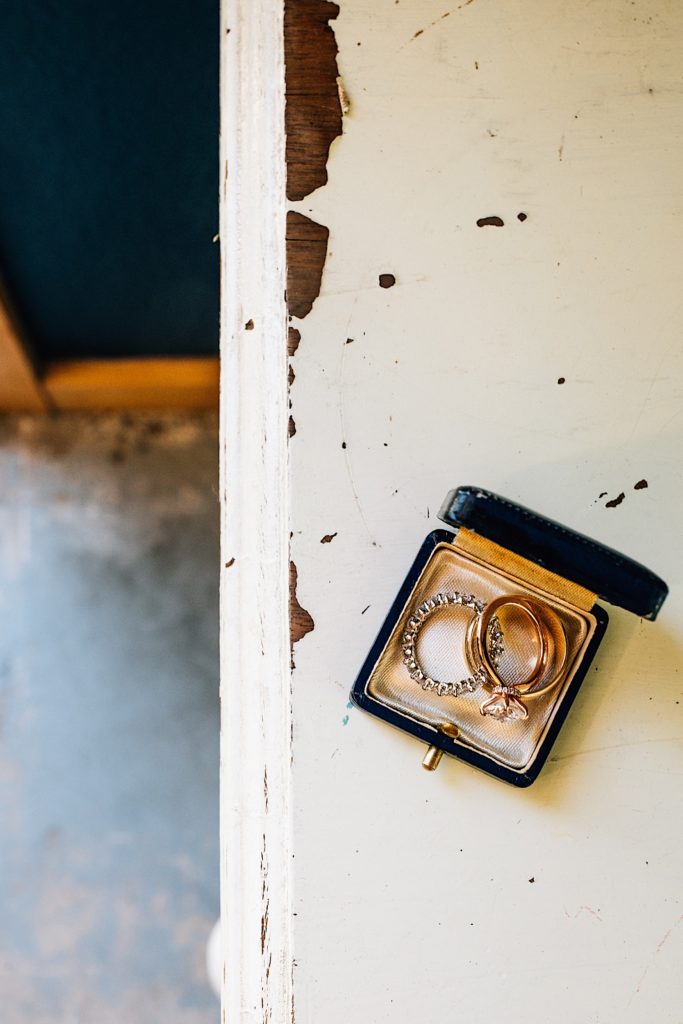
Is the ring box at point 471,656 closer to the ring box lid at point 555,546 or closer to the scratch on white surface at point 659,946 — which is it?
the ring box lid at point 555,546

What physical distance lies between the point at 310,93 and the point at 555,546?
44 cm

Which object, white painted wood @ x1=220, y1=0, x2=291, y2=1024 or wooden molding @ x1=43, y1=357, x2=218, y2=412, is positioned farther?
wooden molding @ x1=43, y1=357, x2=218, y2=412

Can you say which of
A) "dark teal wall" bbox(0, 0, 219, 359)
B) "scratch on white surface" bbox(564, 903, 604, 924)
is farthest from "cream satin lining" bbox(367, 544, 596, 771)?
"dark teal wall" bbox(0, 0, 219, 359)

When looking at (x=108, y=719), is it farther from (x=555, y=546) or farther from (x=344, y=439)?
(x=555, y=546)

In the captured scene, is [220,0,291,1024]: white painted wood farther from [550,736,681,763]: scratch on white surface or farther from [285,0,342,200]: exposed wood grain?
[550,736,681,763]: scratch on white surface

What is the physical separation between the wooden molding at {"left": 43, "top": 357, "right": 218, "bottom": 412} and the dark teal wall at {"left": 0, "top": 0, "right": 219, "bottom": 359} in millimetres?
75

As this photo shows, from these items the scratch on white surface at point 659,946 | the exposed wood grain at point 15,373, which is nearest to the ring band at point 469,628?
the scratch on white surface at point 659,946

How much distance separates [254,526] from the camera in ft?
2.19

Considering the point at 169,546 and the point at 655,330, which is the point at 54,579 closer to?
the point at 169,546

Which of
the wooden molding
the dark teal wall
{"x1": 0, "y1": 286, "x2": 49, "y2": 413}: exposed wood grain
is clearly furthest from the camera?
the wooden molding

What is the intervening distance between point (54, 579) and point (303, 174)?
161 cm

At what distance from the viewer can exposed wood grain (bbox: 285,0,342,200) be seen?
27.0 inches

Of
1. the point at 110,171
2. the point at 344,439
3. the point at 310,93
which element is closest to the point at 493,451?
the point at 344,439

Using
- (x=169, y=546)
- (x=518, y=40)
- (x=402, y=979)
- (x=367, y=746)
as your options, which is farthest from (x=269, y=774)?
(x=169, y=546)
